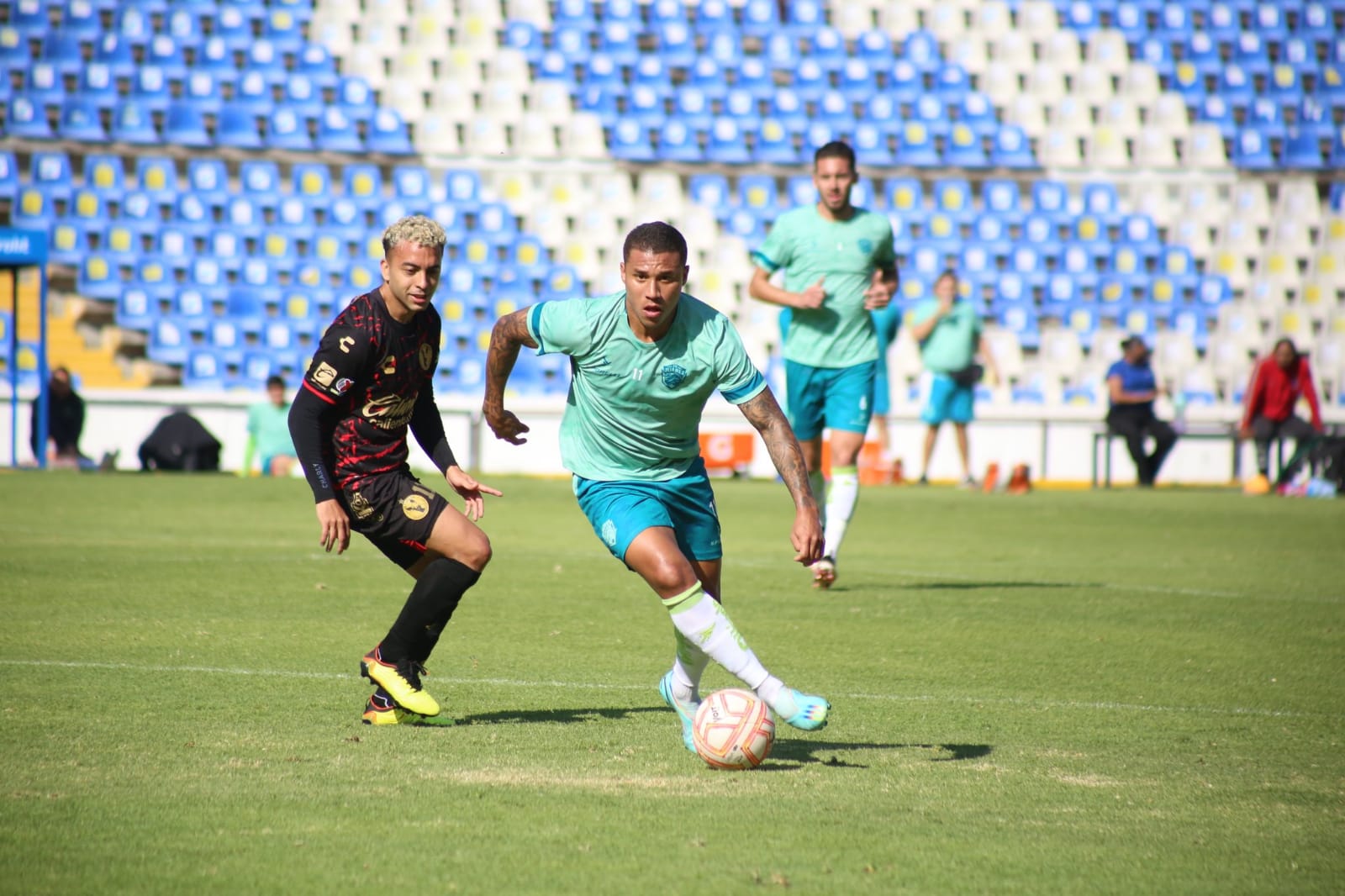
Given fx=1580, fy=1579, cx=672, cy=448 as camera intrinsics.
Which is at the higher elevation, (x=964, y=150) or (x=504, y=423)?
(x=964, y=150)

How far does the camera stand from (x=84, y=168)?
957 inches

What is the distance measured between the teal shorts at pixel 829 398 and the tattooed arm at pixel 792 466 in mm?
4276

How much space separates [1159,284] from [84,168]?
17198 mm

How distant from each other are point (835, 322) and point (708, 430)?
477 inches

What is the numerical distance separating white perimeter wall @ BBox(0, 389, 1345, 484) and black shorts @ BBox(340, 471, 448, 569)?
1501 cm

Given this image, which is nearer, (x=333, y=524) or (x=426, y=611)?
(x=333, y=524)

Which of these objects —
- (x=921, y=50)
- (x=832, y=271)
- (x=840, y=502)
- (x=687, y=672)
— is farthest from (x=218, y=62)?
(x=687, y=672)

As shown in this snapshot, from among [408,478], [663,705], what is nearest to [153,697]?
[408,478]

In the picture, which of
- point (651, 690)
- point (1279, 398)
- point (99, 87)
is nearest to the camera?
→ point (651, 690)

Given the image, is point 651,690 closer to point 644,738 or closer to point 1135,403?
point 644,738

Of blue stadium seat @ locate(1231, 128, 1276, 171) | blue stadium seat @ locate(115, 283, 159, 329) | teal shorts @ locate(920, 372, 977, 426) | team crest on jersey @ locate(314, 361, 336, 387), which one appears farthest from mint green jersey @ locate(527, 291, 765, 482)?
blue stadium seat @ locate(1231, 128, 1276, 171)

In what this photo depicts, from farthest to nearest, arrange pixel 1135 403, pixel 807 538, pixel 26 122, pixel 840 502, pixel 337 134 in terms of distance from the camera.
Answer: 1. pixel 337 134
2. pixel 26 122
3. pixel 1135 403
4. pixel 840 502
5. pixel 807 538

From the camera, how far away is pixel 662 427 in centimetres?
522

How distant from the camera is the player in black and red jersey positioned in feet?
17.1
